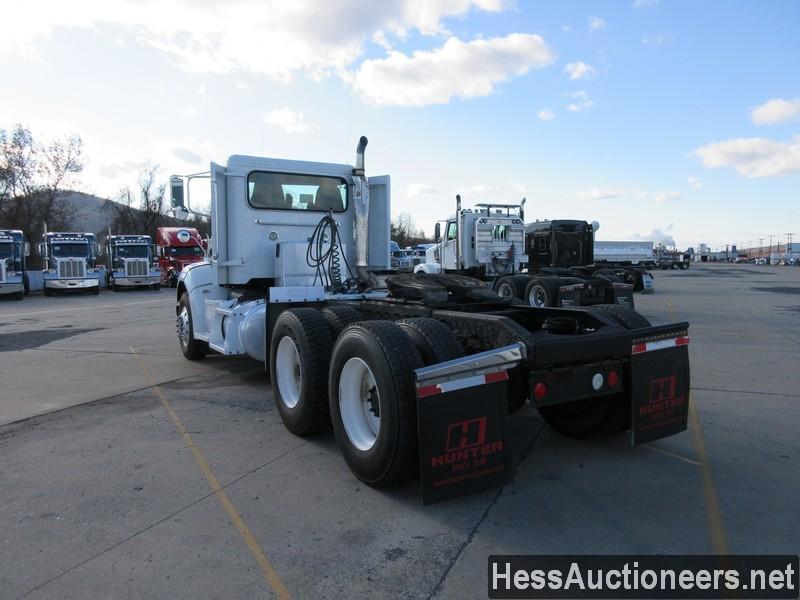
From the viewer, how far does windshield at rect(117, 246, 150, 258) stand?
30480 millimetres

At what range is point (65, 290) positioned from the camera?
26844mm

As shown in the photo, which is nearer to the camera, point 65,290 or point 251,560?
point 251,560

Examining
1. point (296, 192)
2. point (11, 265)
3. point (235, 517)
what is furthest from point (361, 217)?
point (11, 265)

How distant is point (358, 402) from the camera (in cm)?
433

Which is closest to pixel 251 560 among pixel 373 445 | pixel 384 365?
pixel 373 445

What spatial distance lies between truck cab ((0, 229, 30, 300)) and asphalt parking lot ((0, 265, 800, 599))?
820 inches

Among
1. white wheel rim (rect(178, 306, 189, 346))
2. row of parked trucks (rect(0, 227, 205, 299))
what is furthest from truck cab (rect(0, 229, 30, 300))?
white wheel rim (rect(178, 306, 189, 346))

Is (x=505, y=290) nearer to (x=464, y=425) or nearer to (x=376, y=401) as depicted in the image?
(x=376, y=401)

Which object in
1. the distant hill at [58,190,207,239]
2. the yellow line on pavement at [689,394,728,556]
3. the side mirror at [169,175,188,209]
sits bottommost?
the yellow line on pavement at [689,394,728,556]

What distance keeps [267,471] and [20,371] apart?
19.5ft

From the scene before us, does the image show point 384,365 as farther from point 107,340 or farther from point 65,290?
point 65,290

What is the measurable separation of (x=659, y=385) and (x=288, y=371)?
3.24 meters

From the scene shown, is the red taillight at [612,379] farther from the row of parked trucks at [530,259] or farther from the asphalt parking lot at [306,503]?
the row of parked trucks at [530,259]

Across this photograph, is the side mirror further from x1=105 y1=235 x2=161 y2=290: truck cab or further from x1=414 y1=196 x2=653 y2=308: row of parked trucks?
x1=105 y1=235 x2=161 y2=290: truck cab
